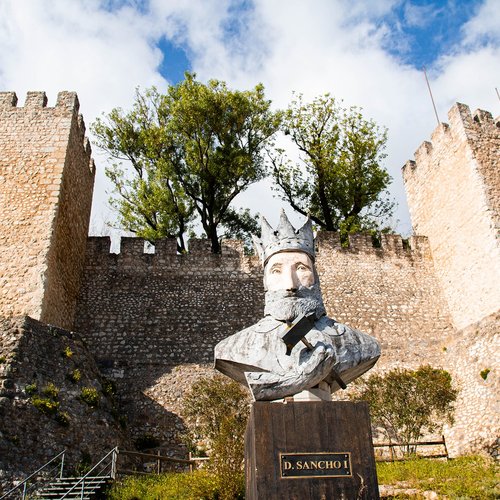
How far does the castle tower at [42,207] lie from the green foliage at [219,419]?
401 cm

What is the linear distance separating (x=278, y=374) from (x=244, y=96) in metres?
17.1

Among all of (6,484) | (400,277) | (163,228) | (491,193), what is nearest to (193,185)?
(163,228)

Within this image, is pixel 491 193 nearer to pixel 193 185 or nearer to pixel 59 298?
pixel 193 185

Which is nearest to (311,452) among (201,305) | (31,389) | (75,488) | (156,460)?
(75,488)

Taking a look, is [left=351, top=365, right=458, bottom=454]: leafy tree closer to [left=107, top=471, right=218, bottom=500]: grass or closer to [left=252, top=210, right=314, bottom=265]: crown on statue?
[left=107, top=471, right=218, bottom=500]: grass

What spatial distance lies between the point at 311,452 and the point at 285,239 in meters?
2.31

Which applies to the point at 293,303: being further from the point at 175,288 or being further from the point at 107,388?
the point at 175,288

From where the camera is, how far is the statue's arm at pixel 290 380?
5.59m

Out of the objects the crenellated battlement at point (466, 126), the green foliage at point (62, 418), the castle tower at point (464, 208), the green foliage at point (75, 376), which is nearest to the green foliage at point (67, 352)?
the green foliage at point (75, 376)

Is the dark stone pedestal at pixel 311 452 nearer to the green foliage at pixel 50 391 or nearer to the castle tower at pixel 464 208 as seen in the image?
the green foliage at pixel 50 391

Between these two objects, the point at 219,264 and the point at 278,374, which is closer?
the point at 278,374

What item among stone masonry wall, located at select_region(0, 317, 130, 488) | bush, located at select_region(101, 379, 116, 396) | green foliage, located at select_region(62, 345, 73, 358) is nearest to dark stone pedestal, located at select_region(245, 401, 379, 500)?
stone masonry wall, located at select_region(0, 317, 130, 488)

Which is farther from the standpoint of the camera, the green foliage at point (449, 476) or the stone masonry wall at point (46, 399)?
the stone masonry wall at point (46, 399)

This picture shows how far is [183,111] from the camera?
20.9 m
